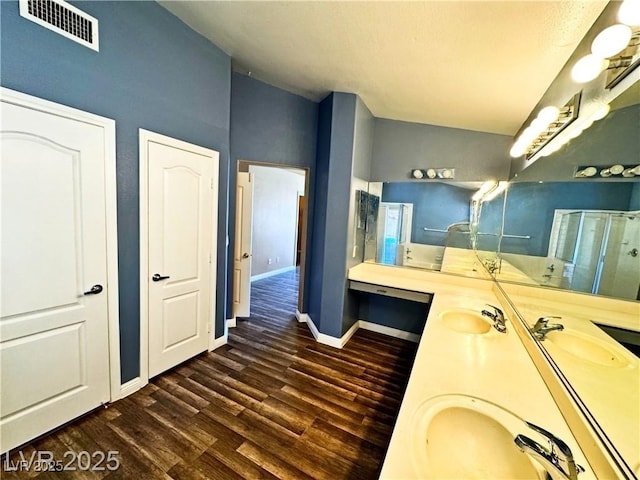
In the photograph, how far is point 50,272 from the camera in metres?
1.58

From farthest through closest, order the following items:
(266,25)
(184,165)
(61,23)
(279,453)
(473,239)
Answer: (473,239), (184,165), (266,25), (279,453), (61,23)

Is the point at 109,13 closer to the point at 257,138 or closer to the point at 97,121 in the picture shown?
the point at 97,121

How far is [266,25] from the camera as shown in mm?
1929

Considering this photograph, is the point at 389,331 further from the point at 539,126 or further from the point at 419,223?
the point at 539,126

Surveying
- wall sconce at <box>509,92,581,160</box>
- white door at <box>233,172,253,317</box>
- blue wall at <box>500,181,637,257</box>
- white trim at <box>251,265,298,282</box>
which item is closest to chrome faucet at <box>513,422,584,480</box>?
blue wall at <box>500,181,637,257</box>

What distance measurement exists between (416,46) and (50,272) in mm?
2783

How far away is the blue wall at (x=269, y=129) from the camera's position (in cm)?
296

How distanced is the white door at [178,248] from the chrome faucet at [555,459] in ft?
7.88

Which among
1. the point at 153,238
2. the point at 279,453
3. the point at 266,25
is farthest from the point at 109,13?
the point at 279,453

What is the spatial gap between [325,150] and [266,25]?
4.42ft

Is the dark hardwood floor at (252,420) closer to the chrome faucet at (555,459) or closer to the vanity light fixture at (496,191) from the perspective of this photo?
the chrome faucet at (555,459)

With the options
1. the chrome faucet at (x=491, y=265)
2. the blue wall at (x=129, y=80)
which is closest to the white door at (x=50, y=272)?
the blue wall at (x=129, y=80)

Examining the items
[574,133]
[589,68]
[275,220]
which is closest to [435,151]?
[574,133]

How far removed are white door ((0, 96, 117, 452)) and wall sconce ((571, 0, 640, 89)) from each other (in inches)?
105
